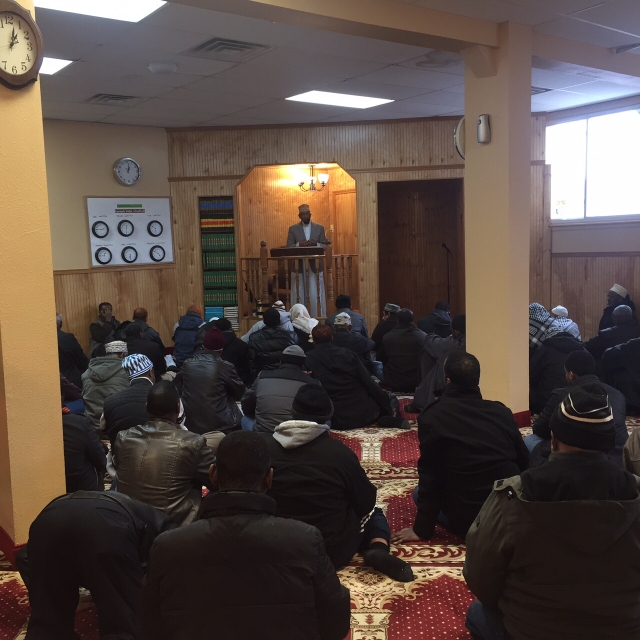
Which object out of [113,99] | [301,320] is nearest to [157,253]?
[113,99]

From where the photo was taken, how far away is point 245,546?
1.81m

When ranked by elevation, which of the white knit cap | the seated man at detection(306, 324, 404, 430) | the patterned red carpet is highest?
the white knit cap

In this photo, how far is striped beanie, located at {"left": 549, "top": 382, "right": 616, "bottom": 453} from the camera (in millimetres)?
2234

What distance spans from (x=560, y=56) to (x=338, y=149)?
14.8ft

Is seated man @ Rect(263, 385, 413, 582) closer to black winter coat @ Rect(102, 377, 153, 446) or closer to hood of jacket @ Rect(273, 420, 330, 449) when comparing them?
hood of jacket @ Rect(273, 420, 330, 449)

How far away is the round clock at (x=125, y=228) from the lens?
9742 mm

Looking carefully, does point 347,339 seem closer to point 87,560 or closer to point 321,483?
point 321,483

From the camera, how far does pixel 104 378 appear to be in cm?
538

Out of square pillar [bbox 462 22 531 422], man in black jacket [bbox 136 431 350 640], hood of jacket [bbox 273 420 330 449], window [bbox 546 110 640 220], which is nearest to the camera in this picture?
man in black jacket [bbox 136 431 350 640]

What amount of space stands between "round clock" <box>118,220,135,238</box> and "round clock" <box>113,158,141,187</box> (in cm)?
52

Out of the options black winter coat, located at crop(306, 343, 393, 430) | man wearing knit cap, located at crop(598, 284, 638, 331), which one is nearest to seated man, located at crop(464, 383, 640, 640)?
black winter coat, located at crop(306, 343, 393, 430)

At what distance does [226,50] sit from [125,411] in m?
3.70

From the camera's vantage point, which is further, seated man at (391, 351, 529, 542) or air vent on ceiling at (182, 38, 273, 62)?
air vent on ceiling at (182, 38, 273, 62)

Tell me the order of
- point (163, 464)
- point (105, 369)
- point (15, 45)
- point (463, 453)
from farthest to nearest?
point (105, 369) < point (463, 453) < point (15, 45) < point (163, 464)
